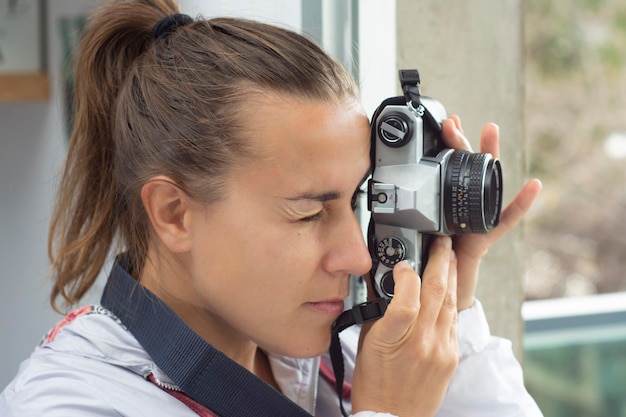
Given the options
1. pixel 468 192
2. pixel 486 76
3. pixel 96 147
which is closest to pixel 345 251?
pixel 468 192

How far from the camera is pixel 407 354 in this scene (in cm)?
111

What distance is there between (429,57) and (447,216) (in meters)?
0.43

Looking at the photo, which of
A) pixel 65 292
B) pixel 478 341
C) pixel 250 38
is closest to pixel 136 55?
pixel 250 38

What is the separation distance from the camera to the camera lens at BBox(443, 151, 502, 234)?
3.74 ft

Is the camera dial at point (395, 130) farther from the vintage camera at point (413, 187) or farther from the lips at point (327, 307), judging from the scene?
the lips at point (327, 307)

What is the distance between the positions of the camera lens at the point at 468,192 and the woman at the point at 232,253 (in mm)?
54

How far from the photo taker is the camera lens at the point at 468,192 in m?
1.14

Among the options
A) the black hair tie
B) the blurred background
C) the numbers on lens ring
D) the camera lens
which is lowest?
the blurred background

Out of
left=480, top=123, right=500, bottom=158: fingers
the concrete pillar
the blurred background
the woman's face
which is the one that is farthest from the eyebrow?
the blurred background

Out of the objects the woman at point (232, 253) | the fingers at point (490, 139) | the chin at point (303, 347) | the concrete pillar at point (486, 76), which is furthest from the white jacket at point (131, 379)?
the concrete pillar at point (486, 76)

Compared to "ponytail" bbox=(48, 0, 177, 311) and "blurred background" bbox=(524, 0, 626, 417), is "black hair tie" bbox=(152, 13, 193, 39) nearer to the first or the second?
"ponytail" bbox=(48, 0, 177, 311)

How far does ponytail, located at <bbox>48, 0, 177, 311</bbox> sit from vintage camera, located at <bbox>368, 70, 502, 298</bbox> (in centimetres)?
34

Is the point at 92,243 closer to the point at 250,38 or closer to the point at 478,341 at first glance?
the point at 250,38

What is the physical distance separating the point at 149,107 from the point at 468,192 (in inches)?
16.0
